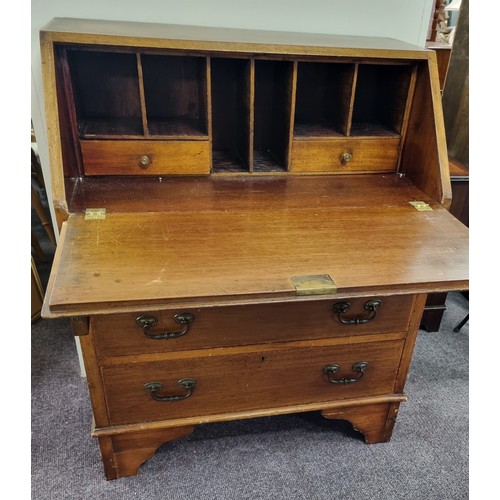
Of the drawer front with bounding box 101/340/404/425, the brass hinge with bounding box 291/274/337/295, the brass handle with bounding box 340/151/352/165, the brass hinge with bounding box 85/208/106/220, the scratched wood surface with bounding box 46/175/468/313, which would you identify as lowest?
the drawer front with bounding box 101/340/404/425

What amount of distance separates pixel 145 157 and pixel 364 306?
79cm

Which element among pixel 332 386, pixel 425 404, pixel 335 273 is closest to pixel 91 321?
pixel 335 273

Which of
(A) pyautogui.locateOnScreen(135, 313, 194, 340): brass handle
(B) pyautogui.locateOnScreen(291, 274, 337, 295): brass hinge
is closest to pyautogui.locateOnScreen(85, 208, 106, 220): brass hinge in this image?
(A) pyautogui.locateOnScreen(135, 313, 194, 340): brass handle

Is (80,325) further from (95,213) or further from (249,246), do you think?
(249,246)

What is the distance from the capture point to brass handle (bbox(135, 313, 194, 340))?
1120mm

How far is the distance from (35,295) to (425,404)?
6.17 ft

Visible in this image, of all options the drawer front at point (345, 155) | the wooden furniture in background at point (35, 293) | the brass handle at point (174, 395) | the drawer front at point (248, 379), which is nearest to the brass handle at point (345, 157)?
the drawer front at point (345, 155)

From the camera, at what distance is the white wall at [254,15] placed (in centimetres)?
138

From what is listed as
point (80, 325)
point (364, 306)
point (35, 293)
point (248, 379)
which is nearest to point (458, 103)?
point (364, 306)

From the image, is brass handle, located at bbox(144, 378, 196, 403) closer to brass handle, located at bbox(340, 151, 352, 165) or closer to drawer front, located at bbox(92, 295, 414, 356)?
drawer front, located at bbox(92, 295, 414, 356)

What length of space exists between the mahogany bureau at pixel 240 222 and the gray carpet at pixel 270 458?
4.4 inches

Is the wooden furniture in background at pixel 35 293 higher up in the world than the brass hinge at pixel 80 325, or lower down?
lower down

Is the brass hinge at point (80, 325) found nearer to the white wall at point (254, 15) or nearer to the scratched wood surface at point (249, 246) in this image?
the scratched wood surface at point (249, 246)

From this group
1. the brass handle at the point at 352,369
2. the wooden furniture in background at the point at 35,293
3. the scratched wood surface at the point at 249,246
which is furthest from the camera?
the wooden furniture in background at the point at 35,293
